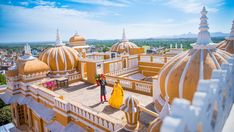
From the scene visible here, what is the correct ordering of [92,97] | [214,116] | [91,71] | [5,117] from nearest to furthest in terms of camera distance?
[214,116] → [92,97] → [91,71] → [5,117]

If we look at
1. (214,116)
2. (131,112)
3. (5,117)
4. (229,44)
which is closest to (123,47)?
(229,44)

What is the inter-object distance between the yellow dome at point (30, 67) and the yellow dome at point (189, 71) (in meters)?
11.0

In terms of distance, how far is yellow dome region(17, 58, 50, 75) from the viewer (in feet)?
47.9

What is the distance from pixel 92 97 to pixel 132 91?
3.19 metres

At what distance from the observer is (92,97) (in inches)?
509

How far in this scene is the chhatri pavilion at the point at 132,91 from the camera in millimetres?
2439

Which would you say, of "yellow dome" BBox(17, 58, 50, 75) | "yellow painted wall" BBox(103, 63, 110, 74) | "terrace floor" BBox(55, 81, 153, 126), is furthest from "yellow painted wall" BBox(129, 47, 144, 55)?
"yellow dome" BBox(17, 58, 50, 75)

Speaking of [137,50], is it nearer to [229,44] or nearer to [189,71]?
[229,44]

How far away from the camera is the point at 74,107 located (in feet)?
32.3

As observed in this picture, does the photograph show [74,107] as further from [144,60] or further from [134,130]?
[144,60]

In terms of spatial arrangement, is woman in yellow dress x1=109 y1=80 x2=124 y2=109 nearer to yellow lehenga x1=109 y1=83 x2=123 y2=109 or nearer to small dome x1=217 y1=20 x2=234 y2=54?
yellow lehenga x1=109 y1=83 x2=123 y2=109

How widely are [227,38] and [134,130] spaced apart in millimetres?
11304

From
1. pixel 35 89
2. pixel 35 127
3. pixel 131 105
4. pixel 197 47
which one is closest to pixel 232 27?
pixel 197 47

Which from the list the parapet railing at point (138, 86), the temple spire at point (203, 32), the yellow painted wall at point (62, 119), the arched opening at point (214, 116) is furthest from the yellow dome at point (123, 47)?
the arched opening at point (214, 116)
